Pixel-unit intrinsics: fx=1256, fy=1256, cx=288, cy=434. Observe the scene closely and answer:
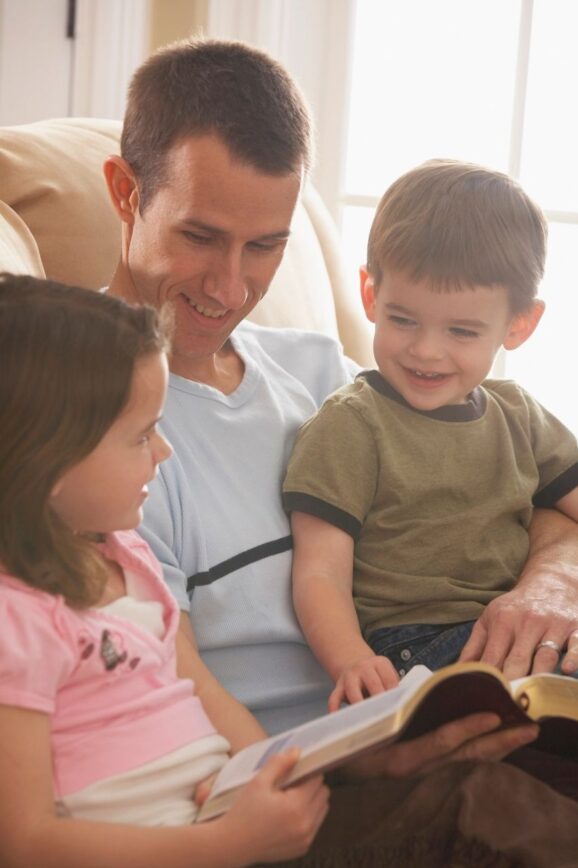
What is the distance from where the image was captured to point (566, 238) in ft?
9.95

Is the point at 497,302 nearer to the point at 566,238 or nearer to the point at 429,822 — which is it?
the point at 429,822

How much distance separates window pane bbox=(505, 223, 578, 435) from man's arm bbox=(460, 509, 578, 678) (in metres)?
1.56

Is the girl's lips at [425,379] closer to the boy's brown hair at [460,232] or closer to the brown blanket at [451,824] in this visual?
the boy's brown hair at [460,232]

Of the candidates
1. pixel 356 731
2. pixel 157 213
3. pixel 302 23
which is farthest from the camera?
pixel 302 23

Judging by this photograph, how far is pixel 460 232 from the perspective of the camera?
1.55 meters

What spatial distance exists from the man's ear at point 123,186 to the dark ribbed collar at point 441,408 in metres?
0.37

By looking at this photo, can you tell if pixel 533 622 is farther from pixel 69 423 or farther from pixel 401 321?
pixel 69 423

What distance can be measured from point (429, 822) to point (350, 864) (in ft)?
0.26

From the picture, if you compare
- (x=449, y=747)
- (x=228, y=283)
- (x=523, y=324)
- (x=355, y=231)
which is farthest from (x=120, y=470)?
(x=355, y=231)

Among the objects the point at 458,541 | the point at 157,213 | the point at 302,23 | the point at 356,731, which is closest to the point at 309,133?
the point at 157,213

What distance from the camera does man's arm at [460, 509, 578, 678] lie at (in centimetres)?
143

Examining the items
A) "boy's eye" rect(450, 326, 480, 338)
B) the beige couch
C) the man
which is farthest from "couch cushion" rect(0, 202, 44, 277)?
"boy's eye" rect(450, 326, 480, 338)

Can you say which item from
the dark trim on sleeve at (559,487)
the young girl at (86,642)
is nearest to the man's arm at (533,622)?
the dark trim on sleeve at (559,487)

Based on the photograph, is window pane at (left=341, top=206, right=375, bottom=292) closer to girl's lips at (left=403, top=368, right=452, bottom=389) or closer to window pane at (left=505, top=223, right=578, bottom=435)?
window pane at (left=505, top=223, right=578, bottom=435)
